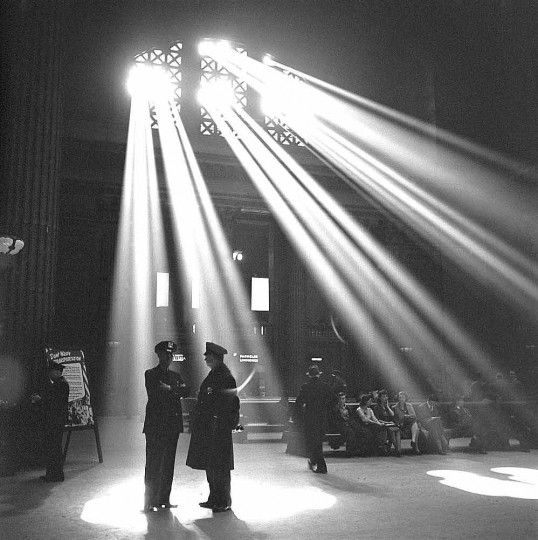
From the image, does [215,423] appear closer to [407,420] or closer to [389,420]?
[389,420]

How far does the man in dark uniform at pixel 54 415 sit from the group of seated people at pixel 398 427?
14.6 feet

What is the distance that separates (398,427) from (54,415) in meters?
5.38

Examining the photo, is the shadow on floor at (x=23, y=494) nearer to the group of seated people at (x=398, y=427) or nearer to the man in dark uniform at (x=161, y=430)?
the man in dark uniform at (x=161, y=430)

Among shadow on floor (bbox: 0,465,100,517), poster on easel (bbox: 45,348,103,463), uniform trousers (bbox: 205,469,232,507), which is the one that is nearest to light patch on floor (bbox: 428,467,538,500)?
uniform trousers (bbox: 205,469,232,507)

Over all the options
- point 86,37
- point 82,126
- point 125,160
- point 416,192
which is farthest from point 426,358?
point 86,37

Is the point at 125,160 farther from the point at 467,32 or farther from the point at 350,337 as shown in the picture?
the point at 467,32

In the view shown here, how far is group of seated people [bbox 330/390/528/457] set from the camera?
31.2ft

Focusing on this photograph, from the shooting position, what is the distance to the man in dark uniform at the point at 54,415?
22.9 feet

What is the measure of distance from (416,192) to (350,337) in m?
5.71

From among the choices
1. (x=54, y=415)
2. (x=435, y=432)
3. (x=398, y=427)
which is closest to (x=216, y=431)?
(x=54, y=415)

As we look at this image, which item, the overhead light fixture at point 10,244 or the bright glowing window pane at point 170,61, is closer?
the overhead light fixture at point 10,244

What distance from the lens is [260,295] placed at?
18.5 meters

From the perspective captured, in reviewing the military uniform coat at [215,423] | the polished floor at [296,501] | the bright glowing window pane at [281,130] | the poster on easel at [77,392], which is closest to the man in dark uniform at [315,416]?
the polished floor at [296,501]

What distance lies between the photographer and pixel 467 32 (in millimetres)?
16344
